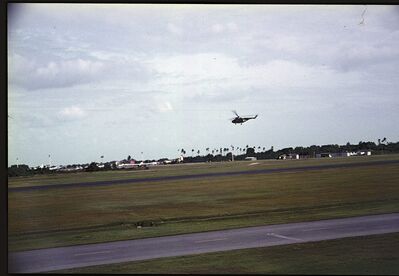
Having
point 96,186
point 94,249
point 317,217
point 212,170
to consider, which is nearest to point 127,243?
point 94,249

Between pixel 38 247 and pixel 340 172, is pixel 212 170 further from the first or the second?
pixel 38 247

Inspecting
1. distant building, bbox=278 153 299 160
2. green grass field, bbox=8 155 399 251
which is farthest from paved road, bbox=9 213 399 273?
distant building, bbox=278 153 299 160

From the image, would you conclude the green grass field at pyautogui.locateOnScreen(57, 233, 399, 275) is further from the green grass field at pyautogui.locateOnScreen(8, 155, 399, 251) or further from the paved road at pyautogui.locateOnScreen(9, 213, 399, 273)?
the green grass field at pyautogui.locateOnScreen(8, 155, 399, 251)

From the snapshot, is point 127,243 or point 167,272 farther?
point 127,243

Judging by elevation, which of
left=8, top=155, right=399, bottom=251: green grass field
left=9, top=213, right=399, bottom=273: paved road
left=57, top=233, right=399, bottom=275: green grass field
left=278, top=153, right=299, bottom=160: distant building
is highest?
left=278, top=153, right=299, bottom=160: distant building

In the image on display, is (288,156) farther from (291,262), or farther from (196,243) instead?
(196,243)

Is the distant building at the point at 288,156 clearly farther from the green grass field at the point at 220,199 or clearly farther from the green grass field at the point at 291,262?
the green grass field at the point at 291,262

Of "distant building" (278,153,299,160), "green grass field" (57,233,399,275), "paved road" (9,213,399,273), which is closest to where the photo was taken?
"green grass field" (57,233,399,275)
